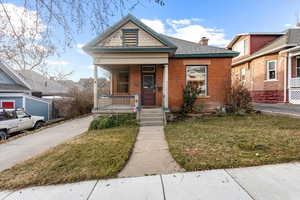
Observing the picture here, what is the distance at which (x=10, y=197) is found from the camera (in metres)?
2.64

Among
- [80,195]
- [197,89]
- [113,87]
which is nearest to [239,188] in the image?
[80,195]

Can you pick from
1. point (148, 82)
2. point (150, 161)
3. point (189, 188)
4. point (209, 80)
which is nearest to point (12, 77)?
point (148, 82)

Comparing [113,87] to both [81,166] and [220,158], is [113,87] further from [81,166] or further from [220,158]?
[220,158]

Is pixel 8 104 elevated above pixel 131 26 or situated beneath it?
situated beneath

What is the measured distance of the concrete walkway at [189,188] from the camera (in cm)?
249

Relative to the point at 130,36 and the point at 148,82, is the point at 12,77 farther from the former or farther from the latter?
the point at 148,82

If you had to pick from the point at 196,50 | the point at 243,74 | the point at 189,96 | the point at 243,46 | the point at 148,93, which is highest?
the point at 243,46

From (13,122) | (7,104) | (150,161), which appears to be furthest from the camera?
(7,104)

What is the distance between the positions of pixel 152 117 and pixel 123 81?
4.35 meters

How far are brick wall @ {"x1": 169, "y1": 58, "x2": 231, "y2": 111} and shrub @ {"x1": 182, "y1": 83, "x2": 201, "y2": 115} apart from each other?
2.50 ft

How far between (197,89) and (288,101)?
8.35 m

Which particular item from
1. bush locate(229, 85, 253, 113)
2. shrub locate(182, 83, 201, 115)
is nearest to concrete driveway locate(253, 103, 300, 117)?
bush locate(229, 85, 253, 113)

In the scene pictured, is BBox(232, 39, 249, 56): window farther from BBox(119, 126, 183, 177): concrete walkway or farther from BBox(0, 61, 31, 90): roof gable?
BBox(0, 61, 31, 90): roof gable

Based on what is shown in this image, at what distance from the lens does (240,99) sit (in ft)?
32.7
